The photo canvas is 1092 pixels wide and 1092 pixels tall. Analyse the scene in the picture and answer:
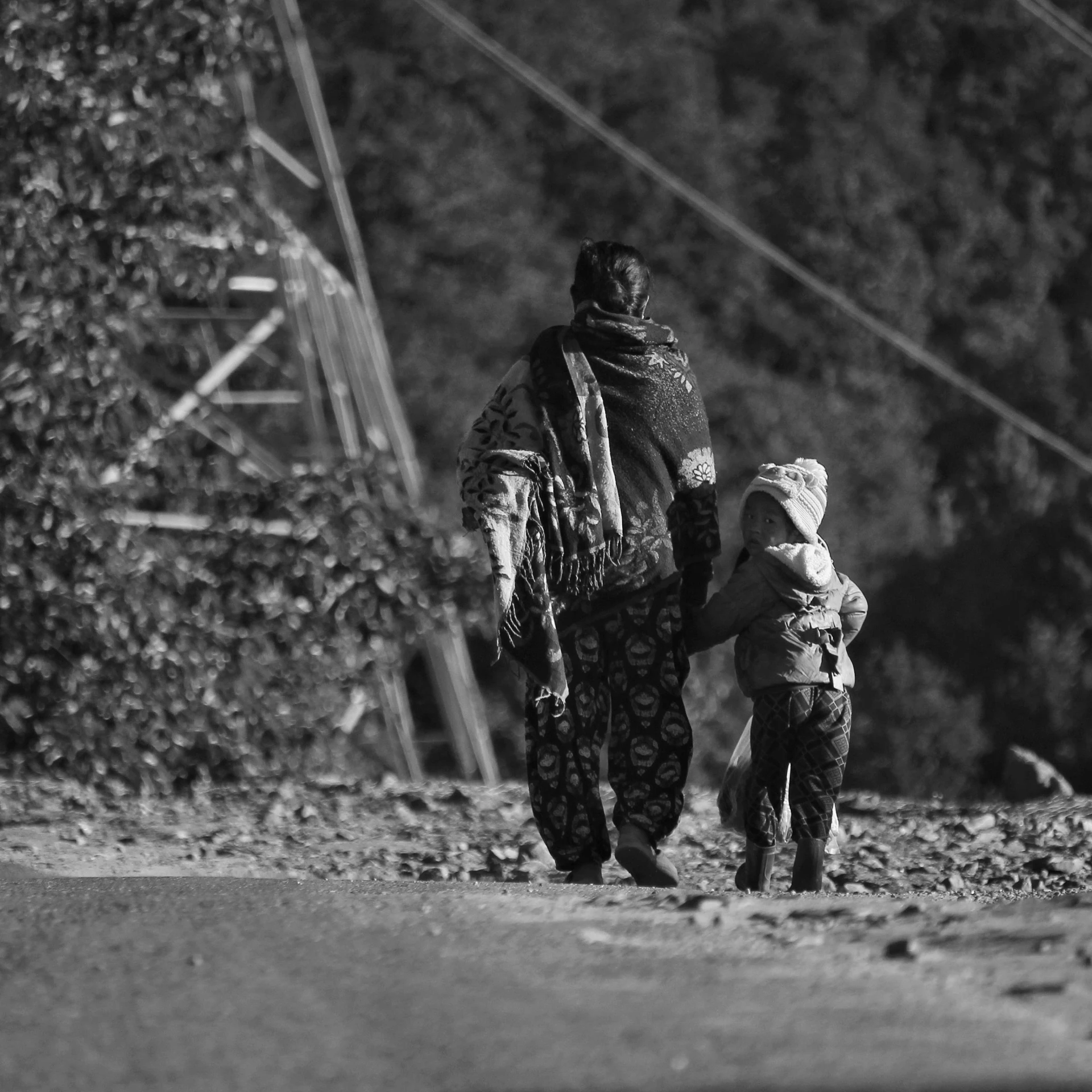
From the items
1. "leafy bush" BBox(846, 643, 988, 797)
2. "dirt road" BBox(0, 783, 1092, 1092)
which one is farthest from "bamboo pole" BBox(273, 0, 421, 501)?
"leafy bush" BBox(846, 643, 988, 797)

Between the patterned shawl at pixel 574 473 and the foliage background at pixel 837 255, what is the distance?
1838 centimetres

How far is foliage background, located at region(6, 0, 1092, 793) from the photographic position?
33.4 m

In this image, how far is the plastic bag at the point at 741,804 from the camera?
5406 mm

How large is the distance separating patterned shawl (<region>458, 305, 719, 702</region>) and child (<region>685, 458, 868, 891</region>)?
18cm

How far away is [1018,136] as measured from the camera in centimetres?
4656

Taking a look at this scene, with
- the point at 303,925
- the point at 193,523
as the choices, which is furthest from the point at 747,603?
the point at 193,523

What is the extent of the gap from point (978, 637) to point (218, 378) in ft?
95.3

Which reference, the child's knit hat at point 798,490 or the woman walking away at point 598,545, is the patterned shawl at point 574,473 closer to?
the woman walking away at point 598,545

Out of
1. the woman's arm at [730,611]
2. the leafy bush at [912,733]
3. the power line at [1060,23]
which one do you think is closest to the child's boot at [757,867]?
the woman's arm at [730,611]

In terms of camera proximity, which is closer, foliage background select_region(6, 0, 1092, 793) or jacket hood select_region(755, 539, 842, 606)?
jacket hood select_region(755, 539, 842, 606)

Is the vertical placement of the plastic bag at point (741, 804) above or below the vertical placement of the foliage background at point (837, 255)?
below

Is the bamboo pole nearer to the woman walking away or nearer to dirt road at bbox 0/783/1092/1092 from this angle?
the woman walking away

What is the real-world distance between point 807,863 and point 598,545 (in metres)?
0.95

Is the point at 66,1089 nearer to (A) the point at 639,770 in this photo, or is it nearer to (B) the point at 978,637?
(A) the point at 639,770
